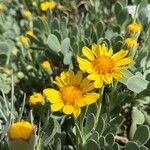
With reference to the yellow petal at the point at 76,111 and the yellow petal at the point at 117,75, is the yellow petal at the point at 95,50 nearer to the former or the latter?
the yellow petal at the point at 117,75

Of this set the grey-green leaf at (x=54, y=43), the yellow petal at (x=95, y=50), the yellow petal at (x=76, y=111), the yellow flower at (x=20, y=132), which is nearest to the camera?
the yellow flower at (x=20, y=132)

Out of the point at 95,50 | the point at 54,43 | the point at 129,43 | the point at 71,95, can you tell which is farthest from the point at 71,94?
the point at 54,43

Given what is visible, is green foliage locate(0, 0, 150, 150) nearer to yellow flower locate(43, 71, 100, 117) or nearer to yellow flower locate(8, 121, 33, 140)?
yellow flower locate(43, 71, 100, 117)

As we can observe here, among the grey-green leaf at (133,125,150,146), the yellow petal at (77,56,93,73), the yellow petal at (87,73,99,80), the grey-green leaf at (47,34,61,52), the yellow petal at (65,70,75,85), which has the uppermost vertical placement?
the yellow petal at (77,56,93,73)

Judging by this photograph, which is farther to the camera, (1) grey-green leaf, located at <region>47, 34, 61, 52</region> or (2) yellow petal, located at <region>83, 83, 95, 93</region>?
(1) grey-green leaf, located at <region>47, 34, 61, 52</region>

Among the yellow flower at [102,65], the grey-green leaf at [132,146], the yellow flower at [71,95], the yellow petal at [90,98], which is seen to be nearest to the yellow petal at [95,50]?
the yellow flower at [102,65]

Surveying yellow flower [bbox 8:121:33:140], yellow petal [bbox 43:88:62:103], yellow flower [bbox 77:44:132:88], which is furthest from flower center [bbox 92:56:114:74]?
yellow flower [bbox 8:121:33:140]
